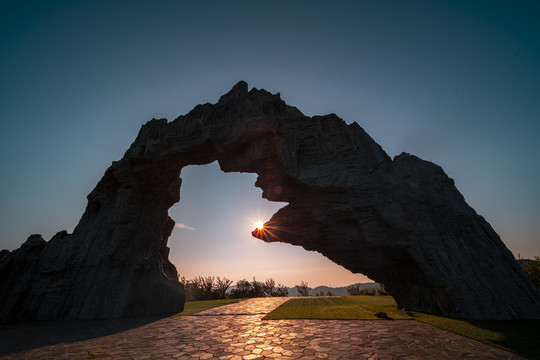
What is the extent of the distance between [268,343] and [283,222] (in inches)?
392

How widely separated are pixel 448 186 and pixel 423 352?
10330 millimetres

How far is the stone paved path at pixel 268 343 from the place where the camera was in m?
5.30

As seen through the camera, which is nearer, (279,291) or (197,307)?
(197,307)

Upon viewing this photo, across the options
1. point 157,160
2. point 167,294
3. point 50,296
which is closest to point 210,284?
point 167,294

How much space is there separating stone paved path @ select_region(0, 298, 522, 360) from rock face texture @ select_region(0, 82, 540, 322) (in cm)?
482

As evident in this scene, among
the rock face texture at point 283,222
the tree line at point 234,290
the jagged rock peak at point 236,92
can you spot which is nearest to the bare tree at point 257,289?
the tree line at point 234,290

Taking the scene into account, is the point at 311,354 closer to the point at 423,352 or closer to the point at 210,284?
the point at 423,352

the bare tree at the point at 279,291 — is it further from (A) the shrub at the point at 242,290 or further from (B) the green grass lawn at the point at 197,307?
→ (B) the green grass lawn at the point at 197,307

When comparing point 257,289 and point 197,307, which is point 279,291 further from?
point 197,307

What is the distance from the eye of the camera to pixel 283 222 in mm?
16016

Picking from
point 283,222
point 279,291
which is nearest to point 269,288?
point 279,291

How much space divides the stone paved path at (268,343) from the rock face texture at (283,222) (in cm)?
482

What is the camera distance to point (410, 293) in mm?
13609

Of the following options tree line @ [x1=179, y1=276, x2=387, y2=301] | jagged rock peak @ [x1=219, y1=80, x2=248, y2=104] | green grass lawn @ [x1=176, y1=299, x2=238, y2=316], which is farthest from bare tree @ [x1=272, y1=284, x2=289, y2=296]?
jagged rock peak @ [x1=219, y1=80, x2=248, y2=104]
